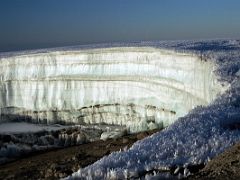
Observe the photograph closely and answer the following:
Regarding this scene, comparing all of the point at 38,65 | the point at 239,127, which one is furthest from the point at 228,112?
the point at 38,65

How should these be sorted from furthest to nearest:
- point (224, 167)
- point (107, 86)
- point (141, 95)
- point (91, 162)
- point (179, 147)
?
point (107, 86)
point (141, 95)
point (91, 162)
point (179, 147)
point (224, 167)

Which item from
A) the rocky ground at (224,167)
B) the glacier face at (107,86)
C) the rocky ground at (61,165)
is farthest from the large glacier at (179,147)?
the glacier face at (107,86)

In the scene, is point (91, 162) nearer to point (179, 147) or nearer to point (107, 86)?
point (179, 147)

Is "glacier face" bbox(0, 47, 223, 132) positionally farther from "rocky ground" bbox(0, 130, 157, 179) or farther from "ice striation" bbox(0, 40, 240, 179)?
"rocky ground" bbox(0, 130, 157, 179)

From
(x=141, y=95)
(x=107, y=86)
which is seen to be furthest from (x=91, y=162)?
(x=107, y=86)

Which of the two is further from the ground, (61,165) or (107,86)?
(61,165)

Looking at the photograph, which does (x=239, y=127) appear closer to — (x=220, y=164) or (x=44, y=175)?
(x=220, y=164)

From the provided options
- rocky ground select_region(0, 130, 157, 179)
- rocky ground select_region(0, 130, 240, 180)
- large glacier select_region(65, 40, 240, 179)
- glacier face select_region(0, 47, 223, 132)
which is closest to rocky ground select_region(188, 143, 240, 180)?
rocky ground select_region(0, 130, 240, 180)

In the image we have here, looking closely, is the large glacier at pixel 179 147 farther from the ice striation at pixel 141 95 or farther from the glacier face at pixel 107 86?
the glacier face at pixel 107 86

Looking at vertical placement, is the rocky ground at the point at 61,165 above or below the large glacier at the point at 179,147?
below
